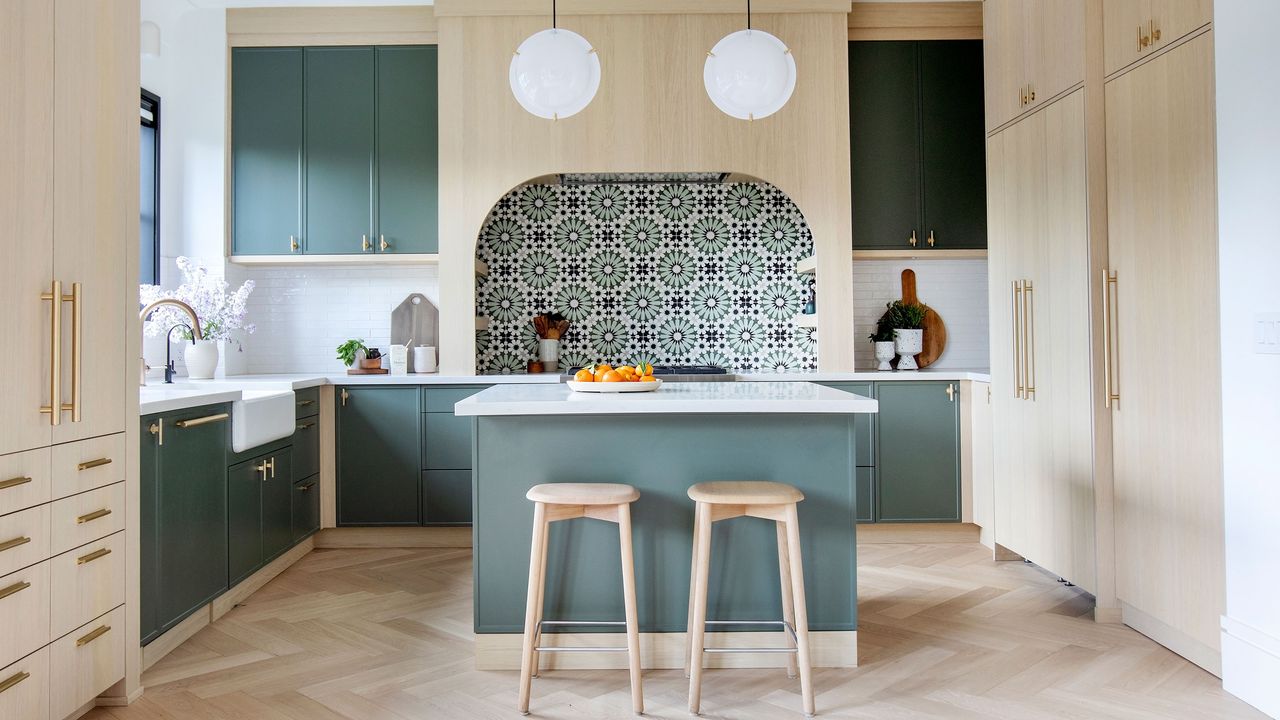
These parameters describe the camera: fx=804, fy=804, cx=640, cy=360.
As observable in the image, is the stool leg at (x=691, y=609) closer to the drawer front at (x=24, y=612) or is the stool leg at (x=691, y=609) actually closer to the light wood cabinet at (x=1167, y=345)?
the light wood cabinet at (x=1167, y=345)

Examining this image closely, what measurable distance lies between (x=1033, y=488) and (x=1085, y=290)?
0.96 m

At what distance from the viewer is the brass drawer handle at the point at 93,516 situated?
7.34ft

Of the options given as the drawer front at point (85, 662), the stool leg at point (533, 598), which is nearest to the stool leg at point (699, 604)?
the stool leg at point (533, 598)

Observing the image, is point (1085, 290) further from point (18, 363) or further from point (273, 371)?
point (273, 371)

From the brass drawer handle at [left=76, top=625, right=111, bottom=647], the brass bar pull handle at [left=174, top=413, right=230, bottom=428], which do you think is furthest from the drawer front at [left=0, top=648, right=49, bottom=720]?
the brass bar pull handle at [left=174, top=413, right=230, bottom=428]

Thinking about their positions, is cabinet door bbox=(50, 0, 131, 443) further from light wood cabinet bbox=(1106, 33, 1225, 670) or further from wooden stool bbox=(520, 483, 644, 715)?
light wood cabinet bbox=(1106, 33, 1225, 670)

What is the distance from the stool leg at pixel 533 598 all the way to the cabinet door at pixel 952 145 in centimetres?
318

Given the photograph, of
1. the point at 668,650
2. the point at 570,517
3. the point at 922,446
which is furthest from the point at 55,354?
the point at 922,446

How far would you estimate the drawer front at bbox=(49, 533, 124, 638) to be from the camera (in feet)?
7.06

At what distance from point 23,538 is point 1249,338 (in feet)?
11.1

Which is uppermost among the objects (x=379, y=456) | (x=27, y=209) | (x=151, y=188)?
(x=151, y=188)

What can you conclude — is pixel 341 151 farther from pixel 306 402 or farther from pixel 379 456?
pixel 379 456

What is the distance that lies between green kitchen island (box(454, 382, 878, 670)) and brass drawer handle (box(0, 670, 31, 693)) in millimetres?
1212

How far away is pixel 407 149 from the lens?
4.64 m
